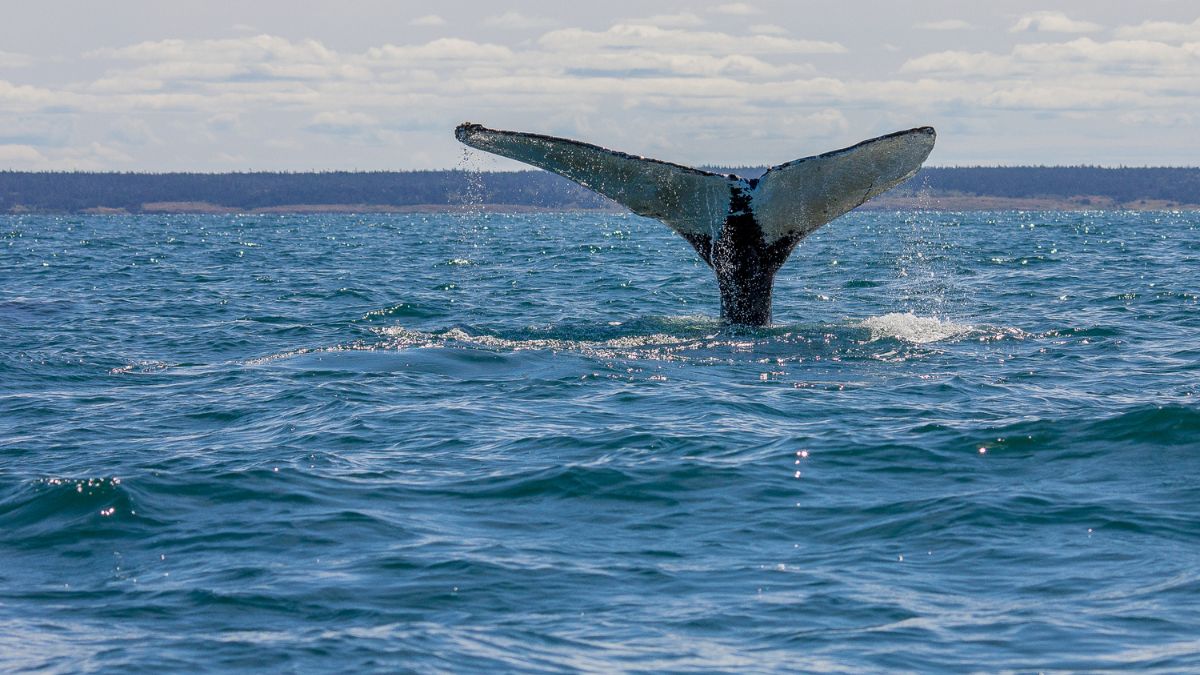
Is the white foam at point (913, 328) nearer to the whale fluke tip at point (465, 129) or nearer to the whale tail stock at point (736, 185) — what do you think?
the whale tail stock at point (736, 185)

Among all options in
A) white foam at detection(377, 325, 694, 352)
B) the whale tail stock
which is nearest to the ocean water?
white foam at detection(377, 325, 694, 352)

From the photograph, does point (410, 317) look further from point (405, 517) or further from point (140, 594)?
point (140, 594)

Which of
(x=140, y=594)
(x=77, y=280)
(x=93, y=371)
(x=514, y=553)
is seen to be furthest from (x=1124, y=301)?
(x=77, y=280)

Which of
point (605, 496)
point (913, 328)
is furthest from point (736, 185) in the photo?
point (605, 496)

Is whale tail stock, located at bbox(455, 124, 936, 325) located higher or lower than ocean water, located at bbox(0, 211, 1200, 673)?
higher

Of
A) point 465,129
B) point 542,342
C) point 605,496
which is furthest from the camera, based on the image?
point 542,342

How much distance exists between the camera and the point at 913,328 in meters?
15.0

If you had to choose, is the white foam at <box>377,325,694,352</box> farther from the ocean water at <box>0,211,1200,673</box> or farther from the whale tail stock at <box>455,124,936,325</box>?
the whale tail stock at <box>455,124,936,325</box>

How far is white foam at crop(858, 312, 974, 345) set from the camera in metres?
14.2

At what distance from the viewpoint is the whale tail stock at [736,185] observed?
1091cm

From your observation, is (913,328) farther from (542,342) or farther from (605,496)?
(605,496)

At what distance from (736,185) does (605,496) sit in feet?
14.4

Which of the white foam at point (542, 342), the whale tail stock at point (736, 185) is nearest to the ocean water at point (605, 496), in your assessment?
the white foam at point (542, 342)

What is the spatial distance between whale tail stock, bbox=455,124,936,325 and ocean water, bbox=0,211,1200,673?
3.73 feet
